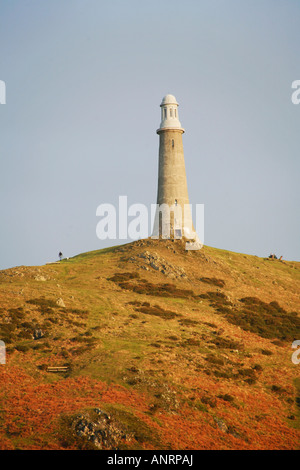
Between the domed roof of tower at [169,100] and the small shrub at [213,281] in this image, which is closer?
the small shrub at [213,281]

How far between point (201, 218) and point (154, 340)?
46.8 m

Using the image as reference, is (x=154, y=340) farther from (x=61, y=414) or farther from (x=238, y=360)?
(x=61, y=414)

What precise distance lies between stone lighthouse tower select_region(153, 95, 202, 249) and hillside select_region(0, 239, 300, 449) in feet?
35.2

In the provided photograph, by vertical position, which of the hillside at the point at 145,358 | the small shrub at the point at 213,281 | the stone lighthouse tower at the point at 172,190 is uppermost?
the stone lighthouse tower at the point at 172,190

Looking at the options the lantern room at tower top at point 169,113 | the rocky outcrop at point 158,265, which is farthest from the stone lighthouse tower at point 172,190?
the rocky outcrop at point 158,265

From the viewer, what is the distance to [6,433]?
3234cm

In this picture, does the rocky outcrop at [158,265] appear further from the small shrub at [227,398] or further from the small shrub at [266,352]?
the small shrub at [227,398]

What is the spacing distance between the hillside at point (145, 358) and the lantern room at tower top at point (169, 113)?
26.8 metres

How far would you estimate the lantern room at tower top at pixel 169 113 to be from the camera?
94719 mm

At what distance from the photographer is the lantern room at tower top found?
9472cm
